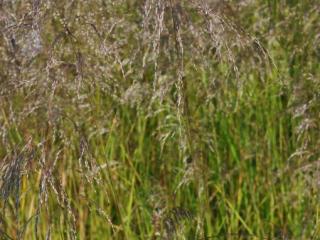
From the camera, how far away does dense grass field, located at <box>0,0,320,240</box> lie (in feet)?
6.07

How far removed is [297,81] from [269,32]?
24 centimetres

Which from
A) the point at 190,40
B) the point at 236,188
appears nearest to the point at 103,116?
the point at 190,40

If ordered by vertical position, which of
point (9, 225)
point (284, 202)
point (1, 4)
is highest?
point (1, 4)

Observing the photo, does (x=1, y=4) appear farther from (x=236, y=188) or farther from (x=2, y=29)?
(x=236, y=188)

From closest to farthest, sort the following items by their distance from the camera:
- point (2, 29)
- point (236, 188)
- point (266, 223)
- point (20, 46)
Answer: point (2, 29) < point (20, 46) < point (266, 223) < point (236, 188)

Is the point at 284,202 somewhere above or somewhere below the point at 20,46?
below

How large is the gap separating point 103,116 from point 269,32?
2.00ft

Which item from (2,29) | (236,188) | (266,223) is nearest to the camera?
(2,29)

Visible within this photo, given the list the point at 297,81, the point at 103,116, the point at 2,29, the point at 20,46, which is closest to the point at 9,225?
the point at 103,116

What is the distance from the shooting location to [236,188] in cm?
216

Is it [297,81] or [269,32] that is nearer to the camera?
[297,81]

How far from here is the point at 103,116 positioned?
2.04m

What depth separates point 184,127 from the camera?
191 cm

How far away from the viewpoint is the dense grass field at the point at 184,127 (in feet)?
6.07
